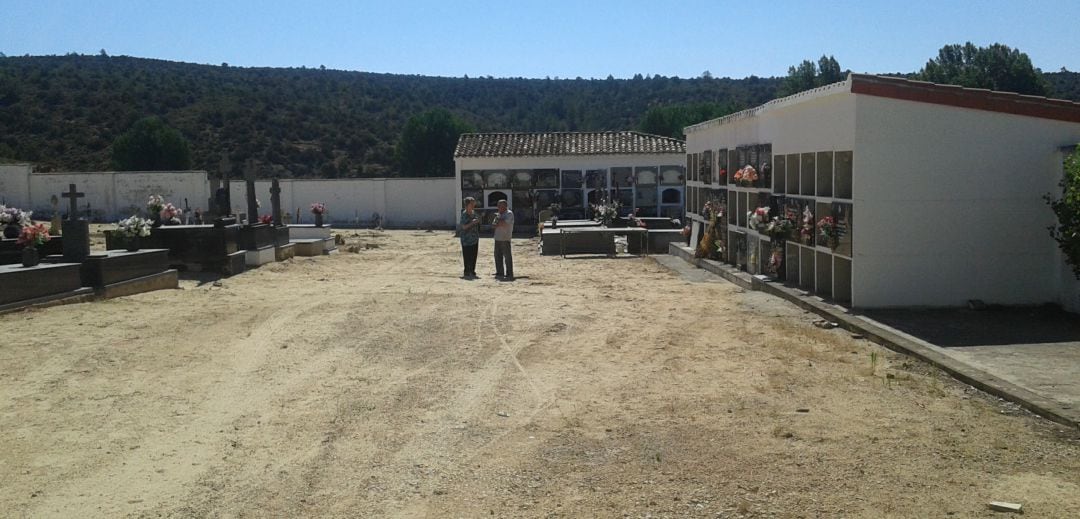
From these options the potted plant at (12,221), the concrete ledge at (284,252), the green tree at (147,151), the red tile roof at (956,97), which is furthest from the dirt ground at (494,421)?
the green tree at (147,151)

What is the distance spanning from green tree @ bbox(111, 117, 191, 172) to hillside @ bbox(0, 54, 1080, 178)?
169 inches

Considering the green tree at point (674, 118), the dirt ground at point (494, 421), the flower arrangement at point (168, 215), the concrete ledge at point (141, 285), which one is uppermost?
the green tree at point (674, 118)

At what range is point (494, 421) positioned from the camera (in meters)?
7.29

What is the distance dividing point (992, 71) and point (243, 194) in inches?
1460

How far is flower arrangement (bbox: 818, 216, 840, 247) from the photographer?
39.8ft

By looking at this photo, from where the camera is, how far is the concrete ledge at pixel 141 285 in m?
13.5

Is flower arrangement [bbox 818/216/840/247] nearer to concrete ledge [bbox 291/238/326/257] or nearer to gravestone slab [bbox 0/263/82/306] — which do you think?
gravestone slab [bbox 0/263/82/306]

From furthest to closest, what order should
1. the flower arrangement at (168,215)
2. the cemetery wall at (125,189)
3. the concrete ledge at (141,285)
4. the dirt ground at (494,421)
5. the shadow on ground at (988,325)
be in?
the cemetery wall at (125,189)
the flower arrangement at (168,215)
the concrete ledge at (141,285)
the shadow on ground at (988,325)
the dirt ground at (494,421)

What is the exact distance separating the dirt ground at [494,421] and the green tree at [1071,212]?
8.70 feet

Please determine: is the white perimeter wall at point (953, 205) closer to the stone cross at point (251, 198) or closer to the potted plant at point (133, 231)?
the potted plant at point (133, 231)

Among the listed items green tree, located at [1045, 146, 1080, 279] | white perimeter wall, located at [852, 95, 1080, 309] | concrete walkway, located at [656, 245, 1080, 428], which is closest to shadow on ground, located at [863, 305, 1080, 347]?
concrete walkway, located at [656, 245, 1080, 428]

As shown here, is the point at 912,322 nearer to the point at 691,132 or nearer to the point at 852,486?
the point at 852,486

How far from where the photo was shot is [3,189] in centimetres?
3791

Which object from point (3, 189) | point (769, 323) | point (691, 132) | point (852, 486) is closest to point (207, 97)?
point (3, 189)
